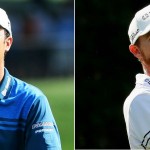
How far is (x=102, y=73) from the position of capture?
3.06 meters

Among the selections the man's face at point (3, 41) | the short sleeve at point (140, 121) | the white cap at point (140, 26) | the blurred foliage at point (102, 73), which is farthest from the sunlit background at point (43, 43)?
the short sleeve at point (140, 121)

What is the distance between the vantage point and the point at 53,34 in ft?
41.0

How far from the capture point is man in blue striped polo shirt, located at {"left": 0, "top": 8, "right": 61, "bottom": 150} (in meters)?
1.98

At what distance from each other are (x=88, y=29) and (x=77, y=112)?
38 cm

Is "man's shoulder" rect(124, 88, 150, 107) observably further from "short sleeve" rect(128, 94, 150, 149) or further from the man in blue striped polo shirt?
the man in blue striped polo shirt

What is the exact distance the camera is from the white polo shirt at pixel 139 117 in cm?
188

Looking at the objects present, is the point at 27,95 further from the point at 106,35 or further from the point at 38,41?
the point at 38,41

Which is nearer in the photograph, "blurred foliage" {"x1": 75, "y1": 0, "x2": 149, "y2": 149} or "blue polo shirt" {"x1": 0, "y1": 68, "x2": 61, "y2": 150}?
"blue polo shirt" {"x1": 0, "y1": 68, "x2": 61, "y2": 150}

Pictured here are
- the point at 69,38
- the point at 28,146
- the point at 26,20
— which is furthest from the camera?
the point at 26,20

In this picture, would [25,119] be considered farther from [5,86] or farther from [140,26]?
[140,26]

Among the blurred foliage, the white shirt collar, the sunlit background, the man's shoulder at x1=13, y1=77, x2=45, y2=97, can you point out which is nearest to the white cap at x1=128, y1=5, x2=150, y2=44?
the white shirt collar

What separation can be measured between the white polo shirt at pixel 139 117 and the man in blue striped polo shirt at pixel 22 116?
227mm

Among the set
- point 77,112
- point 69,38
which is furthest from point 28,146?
point 69,38

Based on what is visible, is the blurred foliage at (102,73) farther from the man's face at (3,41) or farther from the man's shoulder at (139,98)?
the man's shoulder at (139,98)
